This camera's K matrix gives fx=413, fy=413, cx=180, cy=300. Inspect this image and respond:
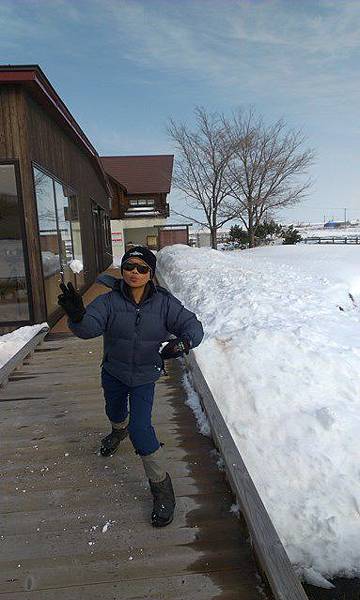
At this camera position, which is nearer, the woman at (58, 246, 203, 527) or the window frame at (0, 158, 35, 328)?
the woman at (58, 246, 203, 527)

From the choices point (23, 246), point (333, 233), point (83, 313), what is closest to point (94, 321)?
point (83, 313)

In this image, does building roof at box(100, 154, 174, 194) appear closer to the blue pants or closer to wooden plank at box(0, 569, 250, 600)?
the blue pants

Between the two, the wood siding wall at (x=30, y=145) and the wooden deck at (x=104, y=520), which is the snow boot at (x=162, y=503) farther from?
the wood siding wall at (x=30, y=145)

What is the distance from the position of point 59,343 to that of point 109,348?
4.33m

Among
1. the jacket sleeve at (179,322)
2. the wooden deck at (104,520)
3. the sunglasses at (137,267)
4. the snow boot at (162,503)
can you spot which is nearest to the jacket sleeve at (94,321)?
the sunglasses at (137,267)

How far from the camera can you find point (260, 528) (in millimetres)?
2344

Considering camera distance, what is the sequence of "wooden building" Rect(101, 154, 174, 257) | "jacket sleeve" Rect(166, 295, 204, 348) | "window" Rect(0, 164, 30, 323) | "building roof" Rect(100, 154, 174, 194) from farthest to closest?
"building roof" Rect(100, 154, 174, 194) < "wooden building" Rect(101, 154, 174, 257) < "window" Rect(0, 164, 30, 323) < "jacket sleeve" Rect(166, 295, 204, 348)

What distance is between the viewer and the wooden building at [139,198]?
30.3 m

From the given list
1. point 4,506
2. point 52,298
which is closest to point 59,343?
point 52,298

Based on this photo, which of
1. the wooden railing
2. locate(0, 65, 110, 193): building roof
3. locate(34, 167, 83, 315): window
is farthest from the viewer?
locate(34, 167, 83, 315): window

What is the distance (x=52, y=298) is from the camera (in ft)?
26.0

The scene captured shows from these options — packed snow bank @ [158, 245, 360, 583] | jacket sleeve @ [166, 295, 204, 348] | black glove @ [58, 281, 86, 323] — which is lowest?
packed snow bank @ [158, 245, 360, 583]

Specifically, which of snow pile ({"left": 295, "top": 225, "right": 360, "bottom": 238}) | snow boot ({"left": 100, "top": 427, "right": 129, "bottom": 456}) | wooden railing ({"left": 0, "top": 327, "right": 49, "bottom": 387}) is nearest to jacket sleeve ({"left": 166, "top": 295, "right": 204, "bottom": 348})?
snow boot ({"left": 100, "top": 427, "right": 129, "bottom": 456})

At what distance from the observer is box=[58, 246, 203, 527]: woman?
2598 mm
